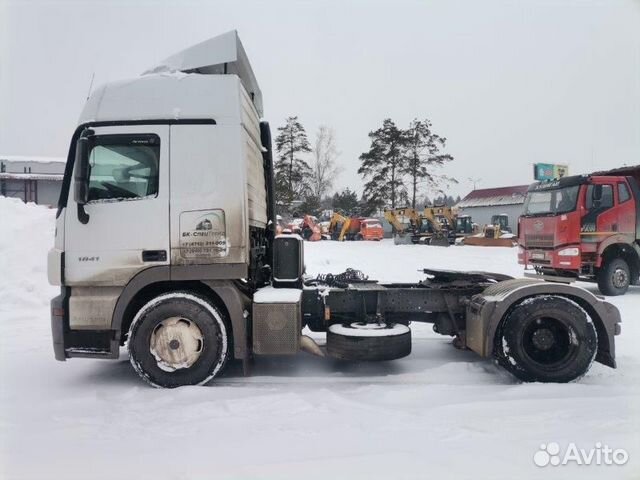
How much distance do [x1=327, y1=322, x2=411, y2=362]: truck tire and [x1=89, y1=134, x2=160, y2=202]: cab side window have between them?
251 cm

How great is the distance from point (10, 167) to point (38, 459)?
38369 millimetres

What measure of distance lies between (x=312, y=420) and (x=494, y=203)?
209 feet

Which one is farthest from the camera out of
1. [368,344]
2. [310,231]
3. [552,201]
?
[310,231]

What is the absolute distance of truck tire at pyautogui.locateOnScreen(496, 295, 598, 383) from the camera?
5062mm

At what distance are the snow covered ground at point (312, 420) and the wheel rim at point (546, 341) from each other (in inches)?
13.5

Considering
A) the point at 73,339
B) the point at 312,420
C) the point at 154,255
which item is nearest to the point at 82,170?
the point at 154,255

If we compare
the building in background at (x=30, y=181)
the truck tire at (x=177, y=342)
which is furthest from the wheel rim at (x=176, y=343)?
the building in background at (x=30, y=181)

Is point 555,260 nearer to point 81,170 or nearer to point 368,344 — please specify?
point 368,344

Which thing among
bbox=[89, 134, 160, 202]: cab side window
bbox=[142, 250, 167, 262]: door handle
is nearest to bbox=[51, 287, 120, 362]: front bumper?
bbox=[142, 250, 167, 262]: door handle

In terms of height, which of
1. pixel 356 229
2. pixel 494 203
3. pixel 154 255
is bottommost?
pixel 154 255

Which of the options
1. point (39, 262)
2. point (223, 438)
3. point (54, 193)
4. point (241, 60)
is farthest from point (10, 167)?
point (223, 438)

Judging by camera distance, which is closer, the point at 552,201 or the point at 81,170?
the point at 81,170

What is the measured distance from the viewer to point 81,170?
4730 millimetres

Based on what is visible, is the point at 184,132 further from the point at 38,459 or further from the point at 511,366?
the point at 511,366
